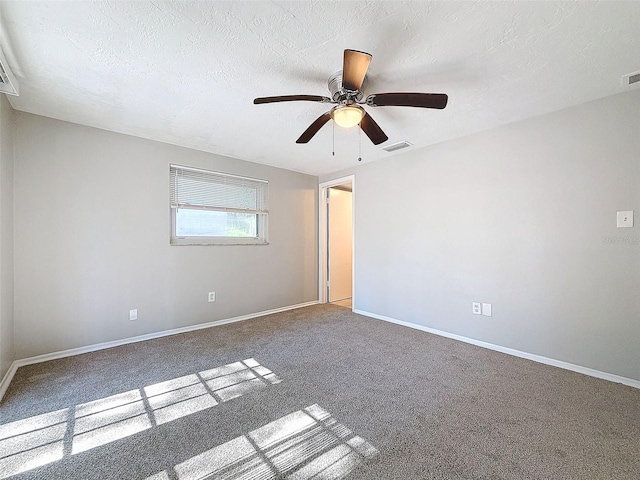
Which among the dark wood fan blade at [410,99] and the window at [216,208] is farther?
the window at [216,208]

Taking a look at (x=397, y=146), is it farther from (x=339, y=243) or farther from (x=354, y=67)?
(x=339, y=243)

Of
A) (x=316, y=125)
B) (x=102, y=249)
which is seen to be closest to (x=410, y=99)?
(x=316, y=125)

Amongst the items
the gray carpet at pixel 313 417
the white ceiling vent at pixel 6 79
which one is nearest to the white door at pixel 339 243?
the gray carpet at pixel 313 417

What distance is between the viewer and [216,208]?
3748 mm

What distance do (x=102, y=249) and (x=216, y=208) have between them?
4.35 feet

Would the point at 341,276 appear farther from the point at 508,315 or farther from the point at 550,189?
the point at 550,189

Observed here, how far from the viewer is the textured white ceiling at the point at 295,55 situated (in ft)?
4.73

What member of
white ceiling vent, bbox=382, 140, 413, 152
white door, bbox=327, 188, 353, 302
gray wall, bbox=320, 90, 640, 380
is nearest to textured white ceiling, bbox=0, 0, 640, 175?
gray wall, bbox=320, 90, 640, 380

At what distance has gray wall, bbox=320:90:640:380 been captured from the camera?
2.22 meters

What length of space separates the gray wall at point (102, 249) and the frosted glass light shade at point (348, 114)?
2305mm

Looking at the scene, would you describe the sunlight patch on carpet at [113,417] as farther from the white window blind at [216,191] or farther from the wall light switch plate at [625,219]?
the wall light switch plate at [625,219]

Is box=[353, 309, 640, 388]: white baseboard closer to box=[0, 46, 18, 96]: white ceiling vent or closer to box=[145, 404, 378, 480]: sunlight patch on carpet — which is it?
box=[145, 404, 378, 480]: sunlight patch on carpet

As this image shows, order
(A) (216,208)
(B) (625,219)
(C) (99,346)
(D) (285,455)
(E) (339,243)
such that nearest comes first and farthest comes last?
(D) (285,455), (B) (625,219), (C) (99,346), (A) (216,208), (E) (339,243)

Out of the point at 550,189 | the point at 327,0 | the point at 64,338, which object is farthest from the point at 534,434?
the point at 64,338
